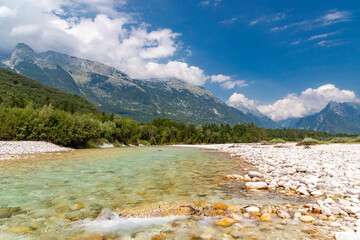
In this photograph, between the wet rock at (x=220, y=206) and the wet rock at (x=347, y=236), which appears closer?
the wet rock at (x=347, y=236)

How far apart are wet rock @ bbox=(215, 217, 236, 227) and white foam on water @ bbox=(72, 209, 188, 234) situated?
41.8 inches

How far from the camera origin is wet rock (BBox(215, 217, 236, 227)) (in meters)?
5.11

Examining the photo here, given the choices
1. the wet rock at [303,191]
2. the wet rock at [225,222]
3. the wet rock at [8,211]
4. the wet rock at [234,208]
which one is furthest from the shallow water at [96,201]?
the wet rock at [303,191]

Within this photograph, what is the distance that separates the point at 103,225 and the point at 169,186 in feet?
15.9

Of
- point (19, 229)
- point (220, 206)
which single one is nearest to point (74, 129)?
point (19, 229)

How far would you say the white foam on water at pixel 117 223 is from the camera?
16.2ft

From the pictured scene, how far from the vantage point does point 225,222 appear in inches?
207

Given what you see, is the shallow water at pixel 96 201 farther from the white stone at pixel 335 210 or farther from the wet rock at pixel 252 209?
the white stone at pixel 335 210

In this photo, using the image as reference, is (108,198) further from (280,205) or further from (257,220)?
(280,205)

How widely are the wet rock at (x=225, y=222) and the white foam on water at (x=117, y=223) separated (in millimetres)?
1062

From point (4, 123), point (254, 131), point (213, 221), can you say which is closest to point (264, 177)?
point (213, 221)

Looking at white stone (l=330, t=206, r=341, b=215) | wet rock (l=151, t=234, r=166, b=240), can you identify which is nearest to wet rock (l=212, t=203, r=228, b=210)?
wet rock (l=151, t=234, r=166, b=240)

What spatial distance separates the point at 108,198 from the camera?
25.0 feet

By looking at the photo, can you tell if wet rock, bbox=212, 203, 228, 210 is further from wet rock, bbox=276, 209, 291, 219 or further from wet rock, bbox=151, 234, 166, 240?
wet rock, bbox=151, 234, 166, 240
